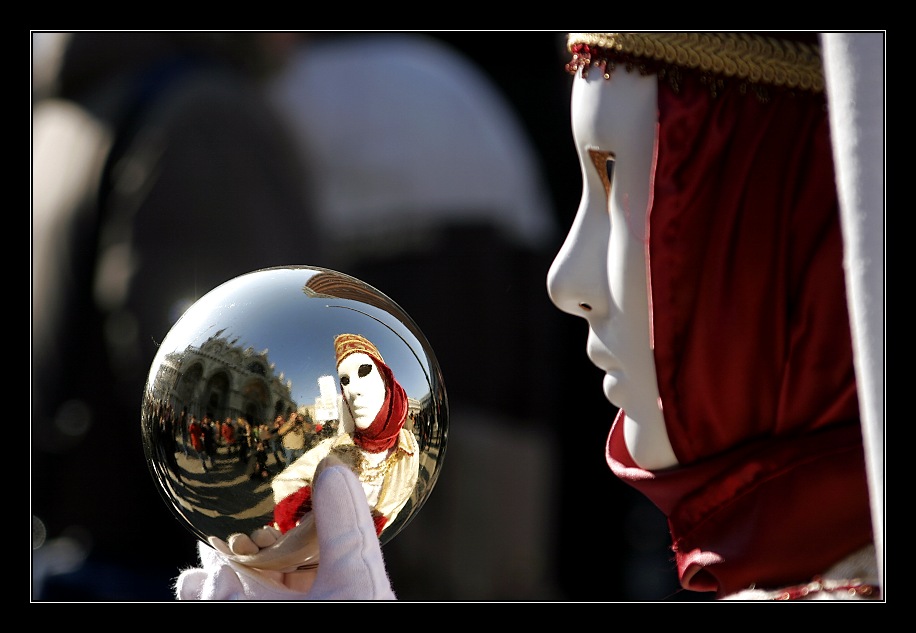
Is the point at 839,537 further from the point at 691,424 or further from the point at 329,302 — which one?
the point at 329,302

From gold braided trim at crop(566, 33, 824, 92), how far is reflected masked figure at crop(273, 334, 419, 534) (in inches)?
21.1

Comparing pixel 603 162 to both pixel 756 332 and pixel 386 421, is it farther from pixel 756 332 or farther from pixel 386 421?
pixel 386 421

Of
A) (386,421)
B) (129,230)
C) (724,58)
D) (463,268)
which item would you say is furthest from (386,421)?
(129,230)

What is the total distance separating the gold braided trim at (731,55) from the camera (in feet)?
4.40

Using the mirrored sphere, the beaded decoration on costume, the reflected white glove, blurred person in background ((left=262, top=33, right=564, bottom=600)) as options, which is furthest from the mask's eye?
blurred person in background ((left=262, top=33, right=564, bottom=600))

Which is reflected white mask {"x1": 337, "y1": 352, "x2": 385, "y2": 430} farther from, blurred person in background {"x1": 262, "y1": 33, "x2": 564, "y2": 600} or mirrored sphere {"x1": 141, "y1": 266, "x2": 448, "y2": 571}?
blurred person in background {"x1": 262, "y1": 33, "x2": 564, "y2": 600}

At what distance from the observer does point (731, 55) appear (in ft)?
4.43

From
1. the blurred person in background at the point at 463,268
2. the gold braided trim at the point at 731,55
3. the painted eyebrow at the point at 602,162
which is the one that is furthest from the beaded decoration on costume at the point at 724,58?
the blurred person in background at the point at 463,268

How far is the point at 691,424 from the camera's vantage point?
1407 mm

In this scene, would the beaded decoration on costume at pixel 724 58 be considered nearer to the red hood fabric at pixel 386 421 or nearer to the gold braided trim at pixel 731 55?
the gold braided trim at pixel 731 55

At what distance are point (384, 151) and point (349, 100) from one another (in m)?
0.33

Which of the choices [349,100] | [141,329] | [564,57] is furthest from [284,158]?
[564,57]

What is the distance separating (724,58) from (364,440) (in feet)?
2.20

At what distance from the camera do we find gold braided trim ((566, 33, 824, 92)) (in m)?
1.34
